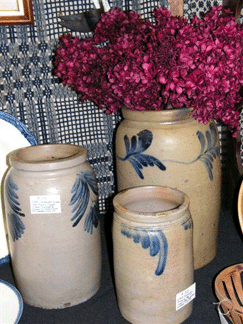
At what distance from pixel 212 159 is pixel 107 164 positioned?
320 mm

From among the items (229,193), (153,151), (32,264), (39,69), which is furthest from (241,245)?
(39,69)

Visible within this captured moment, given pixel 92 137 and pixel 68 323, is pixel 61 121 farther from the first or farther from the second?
pixel 68 323

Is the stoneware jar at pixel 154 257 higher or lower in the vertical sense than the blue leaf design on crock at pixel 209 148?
lower

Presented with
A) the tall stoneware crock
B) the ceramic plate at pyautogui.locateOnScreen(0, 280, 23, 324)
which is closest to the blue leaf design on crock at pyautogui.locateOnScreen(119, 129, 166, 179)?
the tall stoneware crock

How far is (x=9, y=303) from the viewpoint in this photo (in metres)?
0.71

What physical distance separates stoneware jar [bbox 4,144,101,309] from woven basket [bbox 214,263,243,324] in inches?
8.5

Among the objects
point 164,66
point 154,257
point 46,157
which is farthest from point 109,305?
point 164,66

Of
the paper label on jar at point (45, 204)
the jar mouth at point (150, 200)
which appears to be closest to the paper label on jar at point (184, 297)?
the jar mouth at point (150, 200)

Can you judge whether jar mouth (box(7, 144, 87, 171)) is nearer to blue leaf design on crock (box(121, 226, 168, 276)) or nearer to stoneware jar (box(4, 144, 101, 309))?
stoneware jar (box(4, 144, 101, 309))

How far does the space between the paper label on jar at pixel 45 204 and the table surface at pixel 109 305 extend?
187mm

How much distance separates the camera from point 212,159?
778mm

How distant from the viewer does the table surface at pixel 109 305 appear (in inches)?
28.4

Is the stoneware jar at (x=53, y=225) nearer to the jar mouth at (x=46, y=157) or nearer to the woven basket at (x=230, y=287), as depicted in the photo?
the jar mouth at (x=46, y=157)

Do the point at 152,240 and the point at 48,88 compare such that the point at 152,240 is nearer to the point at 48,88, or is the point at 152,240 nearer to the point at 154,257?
the point at 154,257
